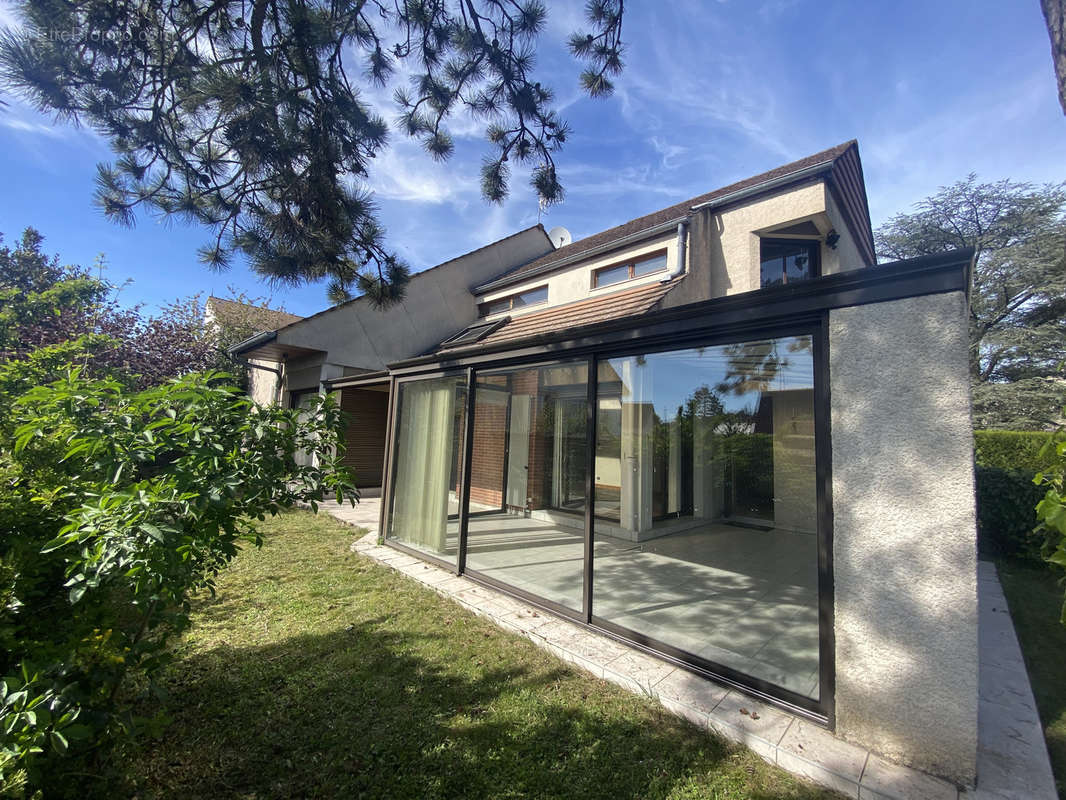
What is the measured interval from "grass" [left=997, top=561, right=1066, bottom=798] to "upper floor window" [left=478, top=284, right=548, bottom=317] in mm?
10011

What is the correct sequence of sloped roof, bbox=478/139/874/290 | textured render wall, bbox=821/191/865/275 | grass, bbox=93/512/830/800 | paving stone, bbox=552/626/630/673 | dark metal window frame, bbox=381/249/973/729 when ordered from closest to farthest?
grass, bbox=93/512/830/800
dark metal window frame, bbox=381/249/973/729
paving stone, bbox=552/626/630/673
textured render wall, bbox=821/191/865/275
sloped roof, bbox=478/139/874/290

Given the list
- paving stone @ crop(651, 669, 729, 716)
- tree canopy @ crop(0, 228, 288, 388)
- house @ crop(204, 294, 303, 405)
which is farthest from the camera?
house @ crop(204, 294, 303, 405)

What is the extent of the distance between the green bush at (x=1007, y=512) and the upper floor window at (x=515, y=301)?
9.73 metres

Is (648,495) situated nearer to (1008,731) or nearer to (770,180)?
(1008,731)

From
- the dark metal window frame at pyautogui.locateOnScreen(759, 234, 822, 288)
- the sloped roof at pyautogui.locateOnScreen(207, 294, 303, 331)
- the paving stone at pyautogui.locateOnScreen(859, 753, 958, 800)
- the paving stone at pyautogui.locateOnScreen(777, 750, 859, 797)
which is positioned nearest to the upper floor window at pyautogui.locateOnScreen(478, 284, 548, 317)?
the dark metal window frame at pyautogui.locateOnScreen(759, 234, 822, 288)

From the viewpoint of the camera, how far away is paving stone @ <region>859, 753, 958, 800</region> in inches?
90.0

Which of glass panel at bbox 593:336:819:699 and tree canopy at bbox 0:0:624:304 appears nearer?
tree canopy at bbox 0:0:624:304

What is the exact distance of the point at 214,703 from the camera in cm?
305

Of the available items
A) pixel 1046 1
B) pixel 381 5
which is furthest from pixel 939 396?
pixel 381 5

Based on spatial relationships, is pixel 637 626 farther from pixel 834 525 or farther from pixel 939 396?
pixel 939 396

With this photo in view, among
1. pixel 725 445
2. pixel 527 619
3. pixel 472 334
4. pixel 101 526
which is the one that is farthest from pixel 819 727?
pixel 472 334

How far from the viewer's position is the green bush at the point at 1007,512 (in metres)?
7.22

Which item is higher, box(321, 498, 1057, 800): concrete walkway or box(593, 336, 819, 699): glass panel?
box(593, 336, 819, 699): glass panel

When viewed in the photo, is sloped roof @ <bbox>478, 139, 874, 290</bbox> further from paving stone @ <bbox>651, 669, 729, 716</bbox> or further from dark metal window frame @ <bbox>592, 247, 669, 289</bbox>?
paving stone @ <bbox>651, 669, 729, 716</bbox>
